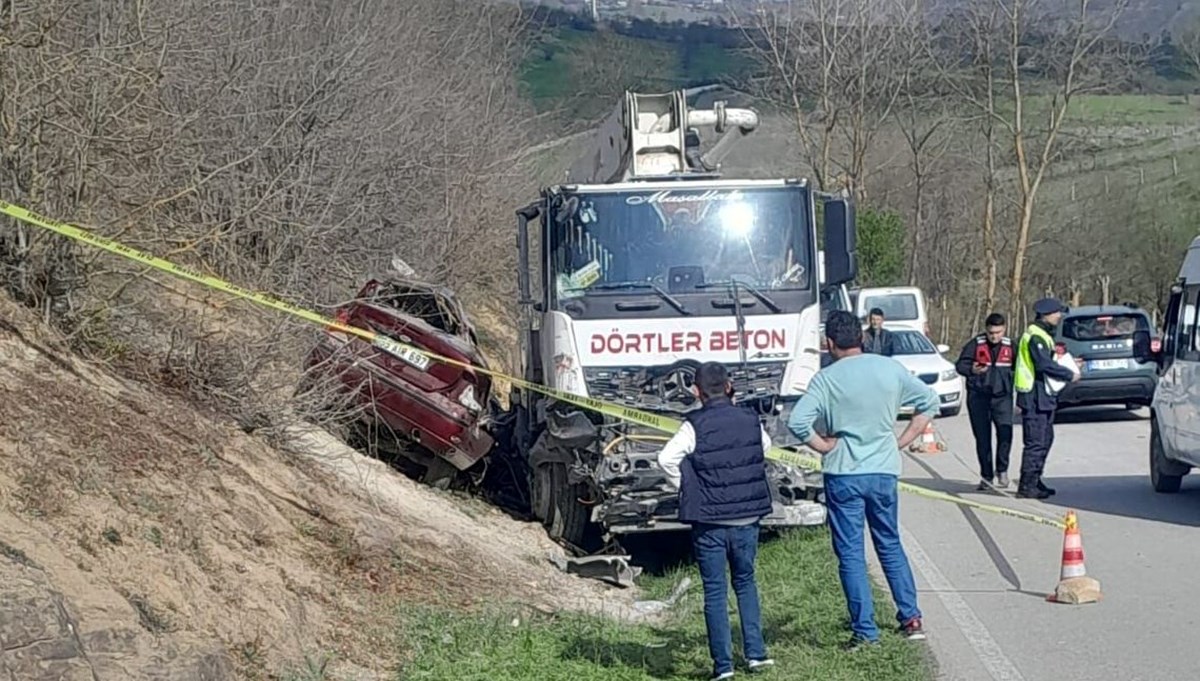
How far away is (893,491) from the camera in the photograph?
26.8 ft

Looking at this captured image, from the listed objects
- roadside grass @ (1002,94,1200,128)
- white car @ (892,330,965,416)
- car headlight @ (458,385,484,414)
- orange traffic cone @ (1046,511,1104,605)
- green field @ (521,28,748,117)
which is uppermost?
green field @ (521,28,748,117)

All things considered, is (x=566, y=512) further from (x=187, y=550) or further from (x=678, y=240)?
(x=187, y=550)

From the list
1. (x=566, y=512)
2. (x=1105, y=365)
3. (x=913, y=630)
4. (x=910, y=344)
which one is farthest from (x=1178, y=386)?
(x=910, y=344)

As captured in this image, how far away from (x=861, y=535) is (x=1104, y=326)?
15.0 meters

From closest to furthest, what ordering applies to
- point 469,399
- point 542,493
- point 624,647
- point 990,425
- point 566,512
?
point 624,647 < point 566,512 < point 542,493 < point 469,399 < point 990,425

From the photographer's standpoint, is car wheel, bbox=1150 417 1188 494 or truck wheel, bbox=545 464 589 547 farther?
car wheel, bbox=1150 417 1188 494

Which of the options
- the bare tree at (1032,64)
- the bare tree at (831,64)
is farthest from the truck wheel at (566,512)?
the bare tree at (1032,64)

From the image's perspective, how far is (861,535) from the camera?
26.7 ft

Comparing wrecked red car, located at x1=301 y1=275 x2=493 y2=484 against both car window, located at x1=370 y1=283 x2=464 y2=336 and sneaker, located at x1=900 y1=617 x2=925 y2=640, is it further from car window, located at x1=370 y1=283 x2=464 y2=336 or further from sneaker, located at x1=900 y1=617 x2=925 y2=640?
sneaker, located at x1=900 y1=617 x2=925 y2=640

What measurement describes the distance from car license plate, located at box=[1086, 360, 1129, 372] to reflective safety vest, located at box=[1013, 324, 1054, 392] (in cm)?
779

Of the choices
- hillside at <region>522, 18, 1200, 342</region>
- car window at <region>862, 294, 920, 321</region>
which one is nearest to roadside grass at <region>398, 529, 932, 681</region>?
car window at <region>862, 294, 920, 321</region>

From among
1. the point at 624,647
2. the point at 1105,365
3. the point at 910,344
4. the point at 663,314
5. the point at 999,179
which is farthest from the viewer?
the point at 999,179

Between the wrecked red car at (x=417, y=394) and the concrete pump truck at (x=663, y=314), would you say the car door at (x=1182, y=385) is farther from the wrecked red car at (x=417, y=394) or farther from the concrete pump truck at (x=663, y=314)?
the wrecked red car at (x=417, y=394)

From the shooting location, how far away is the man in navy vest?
7.48 m
